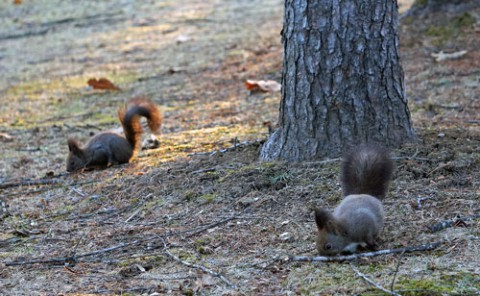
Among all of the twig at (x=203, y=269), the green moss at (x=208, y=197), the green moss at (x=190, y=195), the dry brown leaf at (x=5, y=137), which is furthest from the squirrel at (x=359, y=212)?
the dry brown leaf at (x=5, y=137)

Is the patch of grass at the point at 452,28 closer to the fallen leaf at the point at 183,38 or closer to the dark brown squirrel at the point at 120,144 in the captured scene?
the dark brown squirrel at the point at 120,144

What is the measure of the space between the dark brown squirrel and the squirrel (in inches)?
124

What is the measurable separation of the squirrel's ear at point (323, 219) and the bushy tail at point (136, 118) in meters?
3.52

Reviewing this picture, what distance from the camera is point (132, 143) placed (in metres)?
6.75

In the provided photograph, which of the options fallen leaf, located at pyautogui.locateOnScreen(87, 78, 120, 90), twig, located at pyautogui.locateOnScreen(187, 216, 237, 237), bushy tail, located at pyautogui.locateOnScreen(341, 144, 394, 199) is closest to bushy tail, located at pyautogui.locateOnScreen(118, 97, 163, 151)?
twig, located at pyautogui.locateOnScreen(187, 216, 237, 237)

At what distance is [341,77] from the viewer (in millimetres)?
4746

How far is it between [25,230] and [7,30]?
12.6 metres

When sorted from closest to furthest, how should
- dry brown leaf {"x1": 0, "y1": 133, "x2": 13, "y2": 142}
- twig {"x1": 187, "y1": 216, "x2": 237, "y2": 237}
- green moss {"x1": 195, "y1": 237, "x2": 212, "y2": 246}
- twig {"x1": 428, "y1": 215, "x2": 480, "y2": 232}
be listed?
twig {"x1": 428, "y1": 215, "x2": 480, "y2": 232} < green moss {"x1": 195, "y1": 237, "x2": 212, "y2": 246} < twig {"x1": 187, "y1": 216, "x2": 237, "y2": 237} < dry brown leaf {"x1": 0, "y1": 133, "x2": 13, "y2": 142}

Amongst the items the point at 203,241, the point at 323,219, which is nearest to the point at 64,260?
the point at 203,241

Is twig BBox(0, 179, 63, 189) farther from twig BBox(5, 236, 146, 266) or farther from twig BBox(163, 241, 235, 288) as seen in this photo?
twig BBox(163, 241, 235, 288)

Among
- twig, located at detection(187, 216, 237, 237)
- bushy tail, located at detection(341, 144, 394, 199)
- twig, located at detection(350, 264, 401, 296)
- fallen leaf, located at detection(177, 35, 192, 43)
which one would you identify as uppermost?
bushy tail, located at detection(341, 144, 394, 199)

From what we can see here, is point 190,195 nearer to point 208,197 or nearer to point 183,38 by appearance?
point 208,197

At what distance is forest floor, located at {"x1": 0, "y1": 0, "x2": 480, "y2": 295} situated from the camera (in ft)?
11.3

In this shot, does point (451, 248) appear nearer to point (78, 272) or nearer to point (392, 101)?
point (392, 101)
